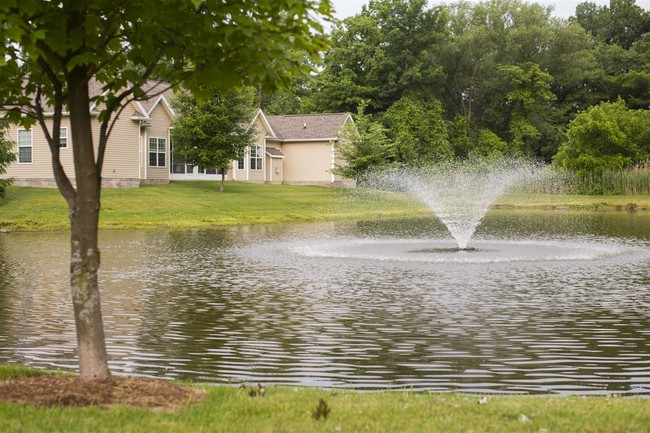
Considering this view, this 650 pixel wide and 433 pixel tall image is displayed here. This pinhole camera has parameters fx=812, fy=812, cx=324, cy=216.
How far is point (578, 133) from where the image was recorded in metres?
64.7

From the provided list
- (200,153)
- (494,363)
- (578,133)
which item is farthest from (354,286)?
(578,133)

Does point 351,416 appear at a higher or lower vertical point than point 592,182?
lower

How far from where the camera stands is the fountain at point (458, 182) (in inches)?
2133

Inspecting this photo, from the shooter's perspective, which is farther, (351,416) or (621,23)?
(621,23)

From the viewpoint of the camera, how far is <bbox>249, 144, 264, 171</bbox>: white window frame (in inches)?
2530

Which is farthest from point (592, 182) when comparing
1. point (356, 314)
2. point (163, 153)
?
point (356, 314)

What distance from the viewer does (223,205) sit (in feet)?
149

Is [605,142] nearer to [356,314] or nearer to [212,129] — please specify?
[212,129]

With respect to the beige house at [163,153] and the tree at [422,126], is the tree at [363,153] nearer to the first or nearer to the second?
the beige house at [163,153]

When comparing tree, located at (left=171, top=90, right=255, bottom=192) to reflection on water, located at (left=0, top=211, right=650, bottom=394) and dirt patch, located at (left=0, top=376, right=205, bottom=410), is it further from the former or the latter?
dirt patch, located at (left=0, top=376, right=205, bottom=410)

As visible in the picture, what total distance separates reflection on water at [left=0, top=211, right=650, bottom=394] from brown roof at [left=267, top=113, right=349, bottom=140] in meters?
42.0

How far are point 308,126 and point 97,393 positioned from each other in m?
63.9

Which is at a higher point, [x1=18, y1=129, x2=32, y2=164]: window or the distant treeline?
the distant treeline

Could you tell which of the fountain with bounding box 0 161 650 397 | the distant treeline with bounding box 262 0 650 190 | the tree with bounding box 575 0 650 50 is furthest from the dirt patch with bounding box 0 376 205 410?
the tree with bounding box 575 0 650 50
